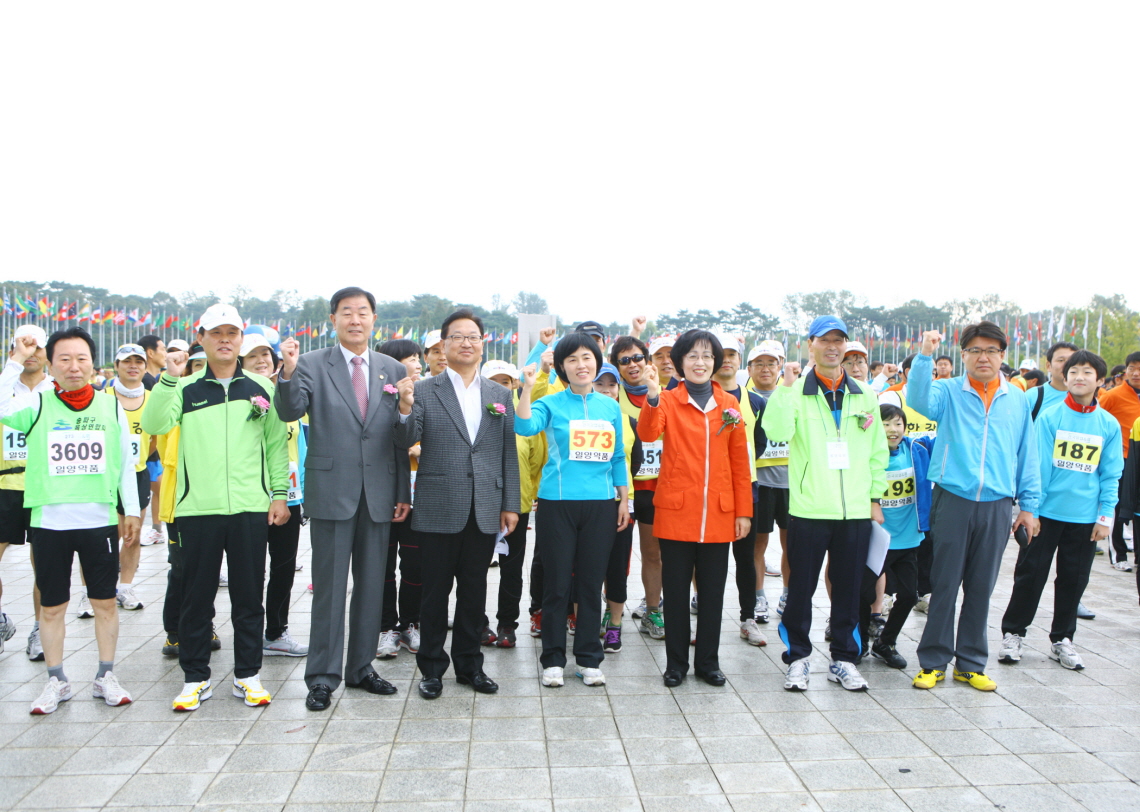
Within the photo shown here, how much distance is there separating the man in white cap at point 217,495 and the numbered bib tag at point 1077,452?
16.0 ft

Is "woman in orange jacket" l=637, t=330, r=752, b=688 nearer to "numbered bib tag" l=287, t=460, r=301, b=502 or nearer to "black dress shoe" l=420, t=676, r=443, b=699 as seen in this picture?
"black dress shoe" l=420, t=676, r=443, b=699

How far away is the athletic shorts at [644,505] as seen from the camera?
5.17m

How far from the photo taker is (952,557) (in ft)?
14.8

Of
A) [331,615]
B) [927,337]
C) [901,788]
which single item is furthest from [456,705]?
[927,337]

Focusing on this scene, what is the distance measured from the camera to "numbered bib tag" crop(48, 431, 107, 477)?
13.1 feet

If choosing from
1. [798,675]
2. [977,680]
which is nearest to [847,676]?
[798,675]

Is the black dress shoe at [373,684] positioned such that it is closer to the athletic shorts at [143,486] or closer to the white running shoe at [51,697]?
the white running shoe at [51,697]

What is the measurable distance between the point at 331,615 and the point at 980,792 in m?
3.18

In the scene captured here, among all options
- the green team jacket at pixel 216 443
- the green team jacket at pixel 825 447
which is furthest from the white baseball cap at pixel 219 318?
the green team jacket at pixel 825 447

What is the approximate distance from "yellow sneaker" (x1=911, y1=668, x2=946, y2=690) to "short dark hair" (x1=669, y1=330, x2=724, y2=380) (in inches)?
83.7

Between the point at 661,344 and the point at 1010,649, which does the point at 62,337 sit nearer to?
the point at 661,344

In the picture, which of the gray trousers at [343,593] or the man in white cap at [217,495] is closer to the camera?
the man in white cap at [217,495]

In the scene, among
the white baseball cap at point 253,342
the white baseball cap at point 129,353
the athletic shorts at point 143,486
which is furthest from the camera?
the athletic shorts at point 143,486

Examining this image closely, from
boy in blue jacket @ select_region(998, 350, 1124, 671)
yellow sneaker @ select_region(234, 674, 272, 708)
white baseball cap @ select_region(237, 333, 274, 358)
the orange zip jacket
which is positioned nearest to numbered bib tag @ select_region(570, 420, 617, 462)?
the orange zip jacket
